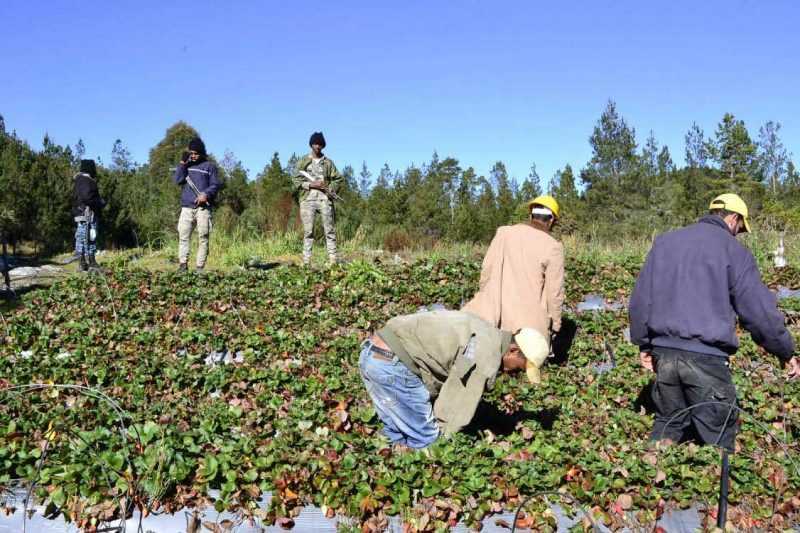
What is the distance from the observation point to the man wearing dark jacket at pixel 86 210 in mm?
9906

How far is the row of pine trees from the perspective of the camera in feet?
48.1

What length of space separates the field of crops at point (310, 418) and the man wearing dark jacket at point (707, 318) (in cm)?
29

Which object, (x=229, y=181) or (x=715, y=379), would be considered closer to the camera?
(x=715, y=379)

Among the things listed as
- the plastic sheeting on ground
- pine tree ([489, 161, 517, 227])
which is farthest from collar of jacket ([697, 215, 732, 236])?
pine tree ([489, 161, 517, 227])

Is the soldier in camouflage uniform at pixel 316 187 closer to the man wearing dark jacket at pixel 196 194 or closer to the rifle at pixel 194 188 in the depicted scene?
the man wearing dark jacket at pixel 196 194

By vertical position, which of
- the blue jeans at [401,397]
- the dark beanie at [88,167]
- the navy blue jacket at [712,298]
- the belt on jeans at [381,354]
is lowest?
the blue jeans at [401,397]

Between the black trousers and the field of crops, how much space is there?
0.59 ft

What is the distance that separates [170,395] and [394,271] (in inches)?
168

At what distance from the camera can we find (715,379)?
3873 millimetres

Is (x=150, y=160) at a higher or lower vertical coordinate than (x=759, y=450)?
higher

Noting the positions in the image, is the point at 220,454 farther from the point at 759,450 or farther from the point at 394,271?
the point at 394,271

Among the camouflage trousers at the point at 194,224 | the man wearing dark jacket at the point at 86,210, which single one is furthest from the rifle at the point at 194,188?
the man wearing dark jacket at the point at 86,210

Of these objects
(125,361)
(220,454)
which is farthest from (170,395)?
(220,454)

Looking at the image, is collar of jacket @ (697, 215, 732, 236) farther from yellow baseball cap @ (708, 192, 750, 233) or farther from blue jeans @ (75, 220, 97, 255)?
blue jeans @ (75, 220, 97, 255)
